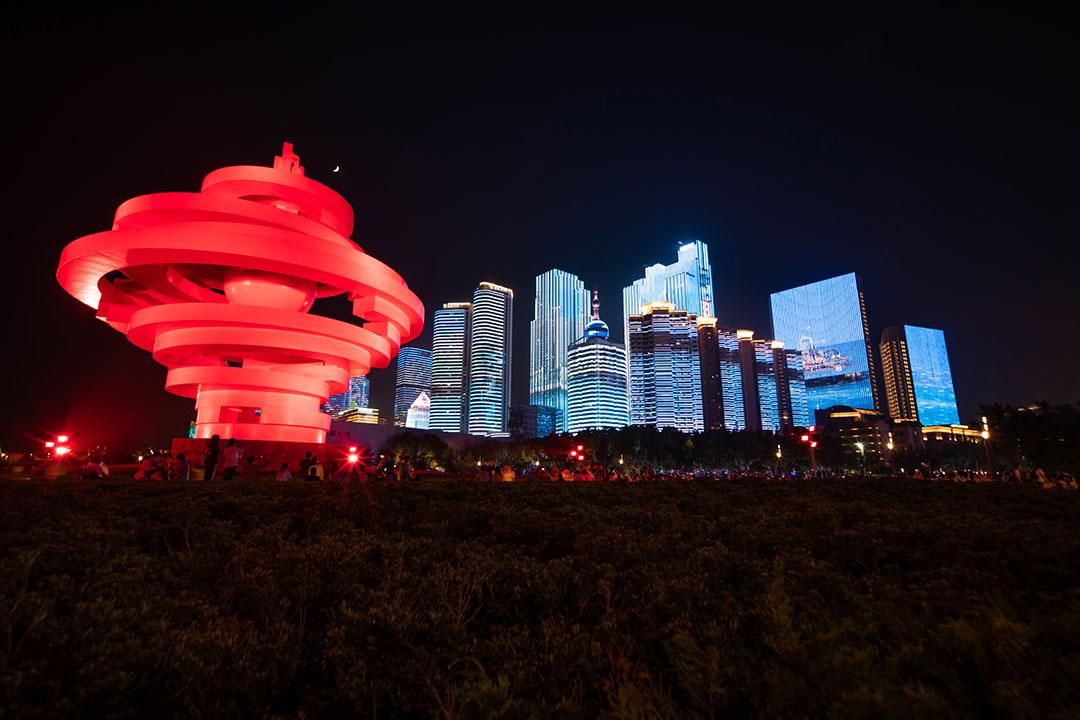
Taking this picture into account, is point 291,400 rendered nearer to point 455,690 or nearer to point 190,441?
point 190,441

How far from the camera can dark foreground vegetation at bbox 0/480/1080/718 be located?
3801 mm

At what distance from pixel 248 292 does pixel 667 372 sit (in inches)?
6552

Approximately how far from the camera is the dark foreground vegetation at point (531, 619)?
12.5 feet

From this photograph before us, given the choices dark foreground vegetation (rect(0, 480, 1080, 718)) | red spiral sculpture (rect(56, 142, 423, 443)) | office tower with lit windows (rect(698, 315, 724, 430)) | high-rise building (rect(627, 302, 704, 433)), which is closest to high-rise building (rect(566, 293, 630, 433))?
high-rise building (rect(627, 302, 704, 433))

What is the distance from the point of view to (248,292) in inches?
1326

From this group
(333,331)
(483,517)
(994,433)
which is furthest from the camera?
(994,433)

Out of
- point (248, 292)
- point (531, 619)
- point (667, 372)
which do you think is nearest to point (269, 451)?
point (248, 292)

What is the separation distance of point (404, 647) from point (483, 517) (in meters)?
5.39

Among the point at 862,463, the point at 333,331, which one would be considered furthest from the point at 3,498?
the point at 862,463

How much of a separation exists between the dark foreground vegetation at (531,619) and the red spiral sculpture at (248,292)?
80.5ft

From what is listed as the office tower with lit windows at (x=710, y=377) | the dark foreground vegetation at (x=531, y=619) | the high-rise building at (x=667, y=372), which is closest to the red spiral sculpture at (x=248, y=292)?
the dark foreground vegetation at (x=531, y=619)

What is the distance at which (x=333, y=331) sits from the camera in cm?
3356

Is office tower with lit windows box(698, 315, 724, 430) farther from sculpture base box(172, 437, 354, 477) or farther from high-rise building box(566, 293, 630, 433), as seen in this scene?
sculpture base box(172, 437, 354, 477)

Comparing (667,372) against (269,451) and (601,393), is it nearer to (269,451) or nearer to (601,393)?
(601,393)
